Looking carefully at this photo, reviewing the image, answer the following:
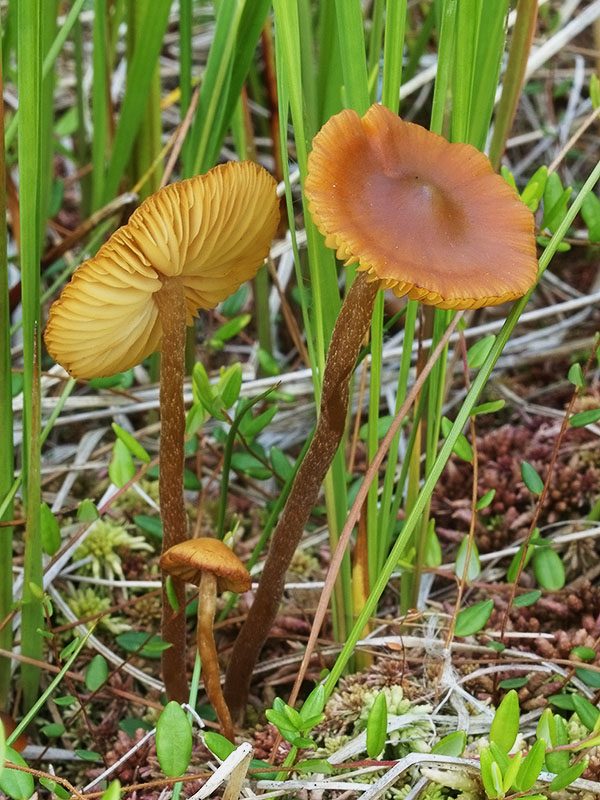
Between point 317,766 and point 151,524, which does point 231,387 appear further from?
point 317,766

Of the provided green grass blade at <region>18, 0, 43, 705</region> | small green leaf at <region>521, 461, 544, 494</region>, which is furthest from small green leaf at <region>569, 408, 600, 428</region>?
green grass blade at <region>18, 0, 43, 705</region>

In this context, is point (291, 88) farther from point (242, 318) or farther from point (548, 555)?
point (548, 555)

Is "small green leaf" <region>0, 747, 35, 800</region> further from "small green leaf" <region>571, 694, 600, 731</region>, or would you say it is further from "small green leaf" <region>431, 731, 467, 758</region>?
"small green leaf" <region>571, 694, 600, 731</region>

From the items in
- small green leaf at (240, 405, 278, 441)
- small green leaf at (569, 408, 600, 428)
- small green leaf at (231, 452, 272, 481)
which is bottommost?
small green leaf at (231, 452, 272, 481)

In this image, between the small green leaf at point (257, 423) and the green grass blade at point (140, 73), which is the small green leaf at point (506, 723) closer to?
the small green leaf at point (257, 423)

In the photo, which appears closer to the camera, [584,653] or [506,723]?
[506,723]

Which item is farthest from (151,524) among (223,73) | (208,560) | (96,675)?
(223,73)

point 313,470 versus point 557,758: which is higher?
point 313,470
